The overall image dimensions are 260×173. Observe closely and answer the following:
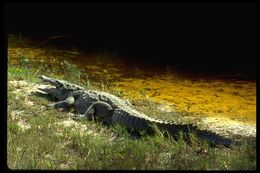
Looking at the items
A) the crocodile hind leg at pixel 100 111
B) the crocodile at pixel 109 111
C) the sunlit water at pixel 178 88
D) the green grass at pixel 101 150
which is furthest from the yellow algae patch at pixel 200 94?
the green grass at pixel 101 150

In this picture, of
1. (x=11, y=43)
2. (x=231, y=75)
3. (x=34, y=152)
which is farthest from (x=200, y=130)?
(x=11, y=43)

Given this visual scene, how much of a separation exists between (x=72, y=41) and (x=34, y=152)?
401cm

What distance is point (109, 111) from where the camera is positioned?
6.94 metres

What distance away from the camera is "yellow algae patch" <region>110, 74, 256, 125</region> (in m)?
7.08

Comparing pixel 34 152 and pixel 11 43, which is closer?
pixel 34 152

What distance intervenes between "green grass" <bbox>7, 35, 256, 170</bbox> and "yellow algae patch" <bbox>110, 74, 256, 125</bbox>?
125 centimetres

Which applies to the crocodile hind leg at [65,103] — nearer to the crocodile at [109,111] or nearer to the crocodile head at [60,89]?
the crocodile at [109,111]

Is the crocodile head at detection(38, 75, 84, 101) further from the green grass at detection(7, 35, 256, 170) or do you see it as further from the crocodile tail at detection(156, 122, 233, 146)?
the crocodile tail at detection(156, 122, 233, 146)

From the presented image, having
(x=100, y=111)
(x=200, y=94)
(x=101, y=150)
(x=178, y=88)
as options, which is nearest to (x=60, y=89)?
(x=100, y=111)

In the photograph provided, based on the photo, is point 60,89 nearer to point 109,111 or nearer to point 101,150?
point 109,111

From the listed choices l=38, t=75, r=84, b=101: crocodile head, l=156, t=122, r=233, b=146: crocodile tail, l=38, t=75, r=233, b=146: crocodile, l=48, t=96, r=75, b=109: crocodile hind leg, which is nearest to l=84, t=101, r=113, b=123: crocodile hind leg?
l=38, t=75, r=233, b=146: crocodile

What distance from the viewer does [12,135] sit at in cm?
571

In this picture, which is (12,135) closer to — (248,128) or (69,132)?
(69,132)

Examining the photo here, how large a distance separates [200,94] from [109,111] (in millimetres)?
1595
